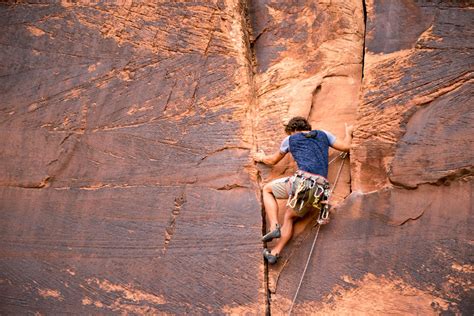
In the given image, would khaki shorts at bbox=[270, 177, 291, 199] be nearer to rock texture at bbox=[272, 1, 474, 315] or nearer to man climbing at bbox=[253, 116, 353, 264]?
man climbing at bbox=[253, 116, 353, 264]

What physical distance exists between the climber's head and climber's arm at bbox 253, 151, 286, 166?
288 mm

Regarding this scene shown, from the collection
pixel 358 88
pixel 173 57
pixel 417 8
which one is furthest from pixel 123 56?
pixel 417 8

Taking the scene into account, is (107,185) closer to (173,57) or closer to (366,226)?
(173,57)

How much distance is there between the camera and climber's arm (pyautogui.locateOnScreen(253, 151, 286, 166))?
7117 millimetres

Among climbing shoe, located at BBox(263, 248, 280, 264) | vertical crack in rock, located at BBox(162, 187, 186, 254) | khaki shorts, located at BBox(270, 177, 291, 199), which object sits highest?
khaki shorts, located at BBox(270, 177, 291, 199)

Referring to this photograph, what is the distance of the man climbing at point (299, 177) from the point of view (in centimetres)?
682

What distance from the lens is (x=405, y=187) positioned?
21.6 ft

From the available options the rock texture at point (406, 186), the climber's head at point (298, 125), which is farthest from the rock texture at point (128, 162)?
the rock texture at point (406, 186)

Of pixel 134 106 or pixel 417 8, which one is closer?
pixel 417 8

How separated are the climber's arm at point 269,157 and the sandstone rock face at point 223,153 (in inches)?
4.8

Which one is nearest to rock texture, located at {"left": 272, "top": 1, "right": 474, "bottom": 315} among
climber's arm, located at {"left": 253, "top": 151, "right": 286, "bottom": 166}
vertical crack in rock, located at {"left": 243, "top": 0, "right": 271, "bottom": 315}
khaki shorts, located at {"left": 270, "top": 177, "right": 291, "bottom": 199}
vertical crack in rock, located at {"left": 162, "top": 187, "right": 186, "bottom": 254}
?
vertical crack in rock, located at {"left": 243, "top": 0, "right": 271, "bottom": 315}

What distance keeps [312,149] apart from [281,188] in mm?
535

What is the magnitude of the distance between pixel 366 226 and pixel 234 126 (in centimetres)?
186

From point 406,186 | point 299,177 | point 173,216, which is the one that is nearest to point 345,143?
point 299,177
